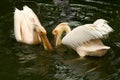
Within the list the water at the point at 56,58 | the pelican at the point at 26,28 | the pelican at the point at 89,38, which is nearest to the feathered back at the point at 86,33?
the pelican at the point at 89,38

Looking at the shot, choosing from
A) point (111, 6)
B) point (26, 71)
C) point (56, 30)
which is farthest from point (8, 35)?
point (111, 6)

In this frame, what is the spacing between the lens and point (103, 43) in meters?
9.88

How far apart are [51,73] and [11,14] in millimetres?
3328

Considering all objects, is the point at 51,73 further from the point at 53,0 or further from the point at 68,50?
the point at 53,0

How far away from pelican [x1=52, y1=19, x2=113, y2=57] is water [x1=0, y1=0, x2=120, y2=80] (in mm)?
170

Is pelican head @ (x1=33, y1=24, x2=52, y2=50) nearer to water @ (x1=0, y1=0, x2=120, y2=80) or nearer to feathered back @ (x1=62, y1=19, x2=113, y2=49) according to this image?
water @ (x1=0, y1=0, x2=120, y2=80)

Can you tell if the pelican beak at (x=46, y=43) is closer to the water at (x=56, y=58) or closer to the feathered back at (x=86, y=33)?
the water at (x=56, y=58)

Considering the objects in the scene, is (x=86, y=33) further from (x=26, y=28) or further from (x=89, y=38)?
(x=26, y=28)

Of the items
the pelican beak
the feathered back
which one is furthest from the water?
the feathered back

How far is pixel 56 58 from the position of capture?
9.33 m

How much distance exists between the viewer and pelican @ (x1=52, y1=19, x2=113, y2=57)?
9094 millimetres

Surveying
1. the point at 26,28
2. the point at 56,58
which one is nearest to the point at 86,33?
the point at 56,58

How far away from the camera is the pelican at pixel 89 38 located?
9.09 metres

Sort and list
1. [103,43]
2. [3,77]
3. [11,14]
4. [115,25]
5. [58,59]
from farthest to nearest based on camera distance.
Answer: [11,14], [115,25], [103,43], [58,59], [3,77]
